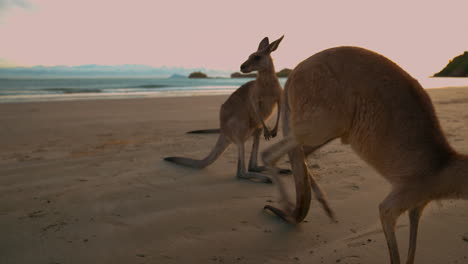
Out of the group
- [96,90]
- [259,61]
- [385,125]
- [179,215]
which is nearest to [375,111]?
[385,125]

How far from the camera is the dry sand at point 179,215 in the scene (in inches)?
88.1

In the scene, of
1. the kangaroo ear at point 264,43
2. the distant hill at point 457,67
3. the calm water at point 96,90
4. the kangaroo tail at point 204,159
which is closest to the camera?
the kangaroo tail at point 204,159

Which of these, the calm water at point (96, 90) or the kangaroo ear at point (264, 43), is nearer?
the kangaroo ear at point (264, 43)

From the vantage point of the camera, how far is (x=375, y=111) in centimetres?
194

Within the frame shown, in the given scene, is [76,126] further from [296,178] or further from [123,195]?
[296,178]

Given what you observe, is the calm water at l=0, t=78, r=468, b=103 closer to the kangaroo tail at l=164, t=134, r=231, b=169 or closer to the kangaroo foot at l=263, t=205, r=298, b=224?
the kangaroo tail at l=164, t=134, r=231, b=169

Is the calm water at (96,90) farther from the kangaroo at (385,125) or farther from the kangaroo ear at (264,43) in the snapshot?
the kangaroo at (385,125)

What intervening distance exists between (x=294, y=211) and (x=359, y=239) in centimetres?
46

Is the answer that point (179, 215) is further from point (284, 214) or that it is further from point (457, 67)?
point (457, 67)

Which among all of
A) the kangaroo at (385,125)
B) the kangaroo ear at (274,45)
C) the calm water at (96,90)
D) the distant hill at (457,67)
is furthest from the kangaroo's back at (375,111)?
the distant hill at (457,67)

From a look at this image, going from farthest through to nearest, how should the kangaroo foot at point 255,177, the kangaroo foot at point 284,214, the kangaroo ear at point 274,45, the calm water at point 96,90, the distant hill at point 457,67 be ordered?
the distant hill at point 457,67 < the calm water at point 96,90 < the kangaroo ear at point 274,45 < the kangaroo foot at point 255,177 < the kangaroo foot at point 284,214

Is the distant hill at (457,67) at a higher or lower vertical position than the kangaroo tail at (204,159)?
higher

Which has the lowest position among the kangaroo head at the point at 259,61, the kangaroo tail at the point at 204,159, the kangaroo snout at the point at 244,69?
the kangaroo tail at the point at 204,159

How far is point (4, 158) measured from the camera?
15.2 feet
